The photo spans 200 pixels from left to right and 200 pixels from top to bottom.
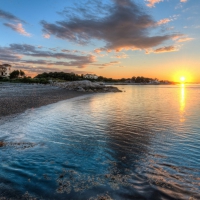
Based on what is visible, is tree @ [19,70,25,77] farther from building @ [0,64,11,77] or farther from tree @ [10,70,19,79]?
building @ [0,64,11,77]

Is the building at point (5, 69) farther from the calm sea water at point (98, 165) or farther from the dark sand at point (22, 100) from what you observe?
the calm sea water at point (98, 165)

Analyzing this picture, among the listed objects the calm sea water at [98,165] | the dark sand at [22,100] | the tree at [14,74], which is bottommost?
the calm sea water at [98,165]

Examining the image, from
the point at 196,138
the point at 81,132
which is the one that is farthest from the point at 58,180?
the point at 196,138

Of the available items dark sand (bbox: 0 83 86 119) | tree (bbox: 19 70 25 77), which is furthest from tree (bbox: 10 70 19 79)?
dark sand (bbox: 0 83 86 119)

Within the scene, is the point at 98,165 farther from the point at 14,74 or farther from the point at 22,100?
the point at 14,74

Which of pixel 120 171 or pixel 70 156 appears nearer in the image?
pixel 120 171

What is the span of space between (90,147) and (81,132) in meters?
3.40

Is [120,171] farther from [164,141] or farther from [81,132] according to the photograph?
[81,132]

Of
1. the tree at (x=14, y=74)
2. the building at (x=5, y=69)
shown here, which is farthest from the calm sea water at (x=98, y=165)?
the building at (x=5, y=69)

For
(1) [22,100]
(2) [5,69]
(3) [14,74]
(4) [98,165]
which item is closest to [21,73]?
(3) [14,74]

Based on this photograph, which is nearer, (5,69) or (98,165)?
(98,165)

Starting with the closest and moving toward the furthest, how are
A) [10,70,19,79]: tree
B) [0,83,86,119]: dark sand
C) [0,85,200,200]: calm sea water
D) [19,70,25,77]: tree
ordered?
1. [0,85,200,200]: calm sea water
2. [0,83,86,119]: dark sand
3. [10,70,19,79]: tree
4. [19,70,25,77]: tree

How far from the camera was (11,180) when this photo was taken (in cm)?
624

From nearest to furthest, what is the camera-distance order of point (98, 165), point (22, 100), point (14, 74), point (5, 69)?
point (98, 165) → point (22, 100) → point (14, 74) → point (5, 69)
